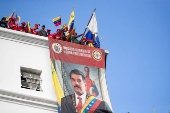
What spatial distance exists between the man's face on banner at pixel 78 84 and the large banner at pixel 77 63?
149mm

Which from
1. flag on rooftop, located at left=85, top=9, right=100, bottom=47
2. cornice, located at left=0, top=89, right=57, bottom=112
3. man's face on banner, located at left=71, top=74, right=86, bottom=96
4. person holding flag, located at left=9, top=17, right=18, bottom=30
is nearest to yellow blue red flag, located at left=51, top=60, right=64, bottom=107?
cornice, located at left=0, top=89, right=57, bottom=112

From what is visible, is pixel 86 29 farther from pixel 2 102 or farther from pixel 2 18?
pixel 2 102

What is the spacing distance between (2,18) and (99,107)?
23.5 feet

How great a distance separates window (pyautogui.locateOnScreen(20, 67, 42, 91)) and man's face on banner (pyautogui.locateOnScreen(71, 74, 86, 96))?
183 cm

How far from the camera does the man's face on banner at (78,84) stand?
106ft

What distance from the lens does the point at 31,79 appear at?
31891mm

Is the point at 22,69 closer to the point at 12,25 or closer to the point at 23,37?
the point at 23,37

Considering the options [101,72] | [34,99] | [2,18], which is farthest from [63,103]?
[2,18]

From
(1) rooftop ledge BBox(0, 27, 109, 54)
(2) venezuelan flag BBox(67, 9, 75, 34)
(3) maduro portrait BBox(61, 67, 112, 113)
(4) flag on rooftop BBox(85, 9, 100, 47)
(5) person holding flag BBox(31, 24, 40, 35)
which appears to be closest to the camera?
(3) maduro portrait BBox(61, 67, 112, 113)

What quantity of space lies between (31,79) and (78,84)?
2587 millimetres

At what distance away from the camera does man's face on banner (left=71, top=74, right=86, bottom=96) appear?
106ft

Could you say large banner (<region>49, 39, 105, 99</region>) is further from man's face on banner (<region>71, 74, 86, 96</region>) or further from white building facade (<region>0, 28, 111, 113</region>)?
white building facade (<region>0, 28, 111, 113</region>)

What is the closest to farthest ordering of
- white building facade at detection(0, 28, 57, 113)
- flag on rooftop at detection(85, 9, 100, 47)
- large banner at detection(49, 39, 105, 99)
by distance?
white building facade at detection(0, 28, 57, 113)
large banner at detection(49, 39, 105, 99)
flag on rooftop at detection(85, 9, 100, 47)

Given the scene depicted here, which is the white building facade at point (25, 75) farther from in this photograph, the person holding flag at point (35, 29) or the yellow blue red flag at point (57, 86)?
the person holding flag at point (35, 29)
